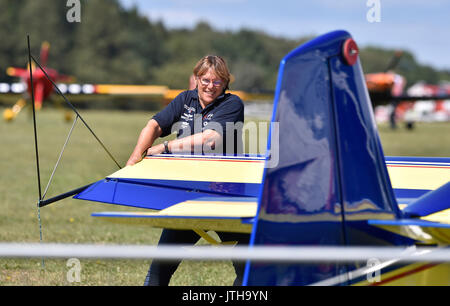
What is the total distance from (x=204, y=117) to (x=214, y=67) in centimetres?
34

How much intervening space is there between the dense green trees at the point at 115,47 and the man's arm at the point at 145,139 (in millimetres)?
75063

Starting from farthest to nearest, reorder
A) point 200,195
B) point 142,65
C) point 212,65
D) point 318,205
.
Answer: point 142,65 < point 212,65 < point 200,195 < point 318,205

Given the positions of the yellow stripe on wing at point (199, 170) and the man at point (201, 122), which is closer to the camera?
the yellow stripe on wing at point (199, 170)

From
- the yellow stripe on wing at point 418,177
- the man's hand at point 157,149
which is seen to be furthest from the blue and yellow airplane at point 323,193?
the man's hand at point 157,149

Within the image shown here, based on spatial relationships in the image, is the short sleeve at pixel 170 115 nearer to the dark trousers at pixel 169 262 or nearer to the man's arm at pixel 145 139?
the man's arm at pixel 145 139

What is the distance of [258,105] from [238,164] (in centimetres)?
6415

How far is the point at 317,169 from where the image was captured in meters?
2.28

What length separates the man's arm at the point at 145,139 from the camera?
12.2 feet

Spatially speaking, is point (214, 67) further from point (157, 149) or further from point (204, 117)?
point (157, 149)

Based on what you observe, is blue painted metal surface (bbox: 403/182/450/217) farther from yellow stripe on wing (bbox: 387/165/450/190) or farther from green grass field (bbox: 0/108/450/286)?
green grass field (bbox: 0/108/450/286)

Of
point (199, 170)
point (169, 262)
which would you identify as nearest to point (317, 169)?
point (199, 170)
